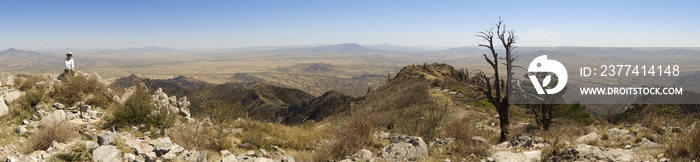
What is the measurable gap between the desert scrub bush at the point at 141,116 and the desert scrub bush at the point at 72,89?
3.02 metres

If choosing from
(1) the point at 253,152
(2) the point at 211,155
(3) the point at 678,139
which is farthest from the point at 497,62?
(2) the point at 211,155

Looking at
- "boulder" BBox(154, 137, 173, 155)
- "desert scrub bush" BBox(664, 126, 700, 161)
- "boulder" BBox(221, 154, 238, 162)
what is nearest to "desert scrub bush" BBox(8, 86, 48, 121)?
"boulder" BBox(154, 137, 173, 155)

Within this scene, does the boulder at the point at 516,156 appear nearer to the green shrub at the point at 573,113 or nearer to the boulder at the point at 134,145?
the boulder at the point at 134,145

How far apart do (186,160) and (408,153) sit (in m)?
4.48

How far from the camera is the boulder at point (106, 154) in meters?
6.03

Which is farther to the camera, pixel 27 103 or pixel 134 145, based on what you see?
pixel 27 103

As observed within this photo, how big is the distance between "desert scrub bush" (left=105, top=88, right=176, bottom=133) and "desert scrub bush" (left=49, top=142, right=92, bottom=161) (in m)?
2.81

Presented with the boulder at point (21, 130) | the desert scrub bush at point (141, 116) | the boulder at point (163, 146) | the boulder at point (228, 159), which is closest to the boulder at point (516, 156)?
the boulder at point (228, 159)

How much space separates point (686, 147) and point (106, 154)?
35.0 ft

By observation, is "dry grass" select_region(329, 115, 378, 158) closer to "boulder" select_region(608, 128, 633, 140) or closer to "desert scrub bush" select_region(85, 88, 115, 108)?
"boulder" select_region(608, 128, 633, 140)

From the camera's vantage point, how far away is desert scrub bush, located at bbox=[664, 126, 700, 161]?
6160 mm

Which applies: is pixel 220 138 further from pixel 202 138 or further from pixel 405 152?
pixel 405 152

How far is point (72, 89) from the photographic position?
11.7 m

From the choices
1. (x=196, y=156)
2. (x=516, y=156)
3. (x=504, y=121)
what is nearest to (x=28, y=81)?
(x=196, y=156)
